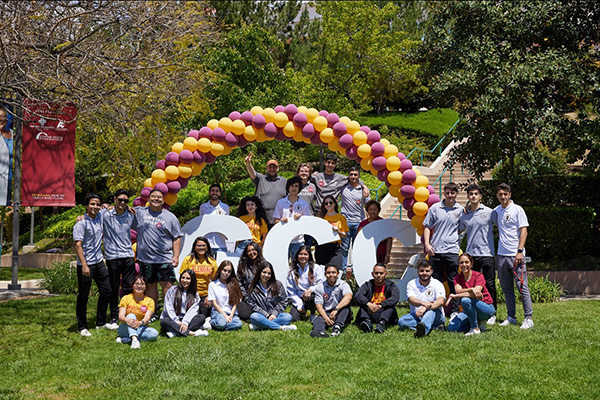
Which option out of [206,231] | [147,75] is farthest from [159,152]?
[206,231]

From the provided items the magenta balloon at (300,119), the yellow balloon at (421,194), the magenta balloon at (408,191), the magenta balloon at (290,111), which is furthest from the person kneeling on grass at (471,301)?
the magenta balloon at (290,111)

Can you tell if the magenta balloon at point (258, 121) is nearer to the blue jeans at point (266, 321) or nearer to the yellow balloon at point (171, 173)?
the yellow balloon at point (171, 173)

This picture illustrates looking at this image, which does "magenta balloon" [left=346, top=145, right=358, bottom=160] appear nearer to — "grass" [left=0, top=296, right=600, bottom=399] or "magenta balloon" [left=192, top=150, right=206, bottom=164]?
"magenta balloon" [left=192, top=150, right=206, bottom=164]

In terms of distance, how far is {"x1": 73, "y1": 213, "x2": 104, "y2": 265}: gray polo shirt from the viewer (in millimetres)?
8938

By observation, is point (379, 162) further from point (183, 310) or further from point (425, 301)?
point (183, 310)

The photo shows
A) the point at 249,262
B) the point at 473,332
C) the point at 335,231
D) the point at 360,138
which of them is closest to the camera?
the point at 473,332

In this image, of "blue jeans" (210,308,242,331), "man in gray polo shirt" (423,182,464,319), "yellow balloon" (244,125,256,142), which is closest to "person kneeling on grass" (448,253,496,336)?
"man in gray polo shirt" (423,182,464,319)

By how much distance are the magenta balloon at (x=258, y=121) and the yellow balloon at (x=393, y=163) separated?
2200 mm

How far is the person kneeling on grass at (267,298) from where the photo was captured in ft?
30.1

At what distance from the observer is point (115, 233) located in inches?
366

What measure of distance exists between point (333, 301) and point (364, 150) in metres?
2.95

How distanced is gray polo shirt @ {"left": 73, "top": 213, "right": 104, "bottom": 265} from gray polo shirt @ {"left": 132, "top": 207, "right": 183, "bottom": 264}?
71cm

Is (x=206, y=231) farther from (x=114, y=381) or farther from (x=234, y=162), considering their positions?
(x=234, y=162)

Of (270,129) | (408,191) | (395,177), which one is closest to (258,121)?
(270,129)
